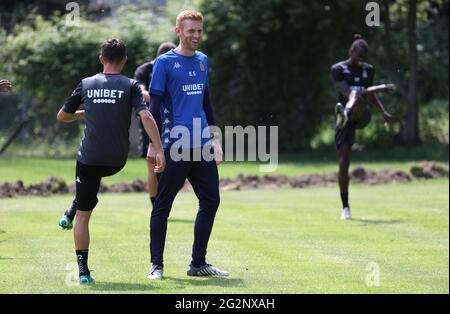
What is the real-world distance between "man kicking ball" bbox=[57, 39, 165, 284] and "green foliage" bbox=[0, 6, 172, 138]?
1892 centimetres

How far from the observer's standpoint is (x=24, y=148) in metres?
28.7

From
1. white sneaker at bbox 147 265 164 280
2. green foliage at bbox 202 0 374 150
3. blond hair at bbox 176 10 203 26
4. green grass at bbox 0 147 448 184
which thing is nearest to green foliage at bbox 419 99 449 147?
green grass at bbox 0 147 448 184

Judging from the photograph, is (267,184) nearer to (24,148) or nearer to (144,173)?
(144,173)

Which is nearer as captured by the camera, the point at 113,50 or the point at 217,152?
the point at 113,50

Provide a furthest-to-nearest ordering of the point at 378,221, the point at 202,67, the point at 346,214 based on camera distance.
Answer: the point at 346,214 → the point at 378,221 → the point at 202,67

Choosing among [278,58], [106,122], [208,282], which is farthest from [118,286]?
[278,58]

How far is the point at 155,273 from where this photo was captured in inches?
354

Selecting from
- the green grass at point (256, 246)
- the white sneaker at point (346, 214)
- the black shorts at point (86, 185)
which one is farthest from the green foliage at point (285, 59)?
the black shorts at point (86, 185)

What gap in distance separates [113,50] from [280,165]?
56.0 feet

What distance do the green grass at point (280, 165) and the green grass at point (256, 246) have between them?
5.15 meters

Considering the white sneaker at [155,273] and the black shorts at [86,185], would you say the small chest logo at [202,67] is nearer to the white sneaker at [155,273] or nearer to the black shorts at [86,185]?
the black shorts at [86,185]

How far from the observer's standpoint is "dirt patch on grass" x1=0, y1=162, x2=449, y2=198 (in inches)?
746

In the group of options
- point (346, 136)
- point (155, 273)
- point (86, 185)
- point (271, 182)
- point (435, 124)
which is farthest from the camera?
point (435, 124)

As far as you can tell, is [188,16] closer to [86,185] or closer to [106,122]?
[106,122]
